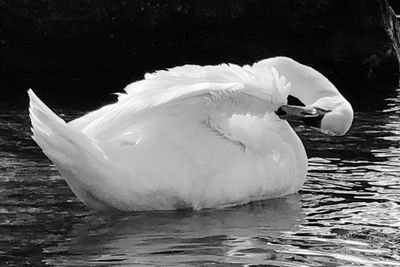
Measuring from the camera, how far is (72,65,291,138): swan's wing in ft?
21.2

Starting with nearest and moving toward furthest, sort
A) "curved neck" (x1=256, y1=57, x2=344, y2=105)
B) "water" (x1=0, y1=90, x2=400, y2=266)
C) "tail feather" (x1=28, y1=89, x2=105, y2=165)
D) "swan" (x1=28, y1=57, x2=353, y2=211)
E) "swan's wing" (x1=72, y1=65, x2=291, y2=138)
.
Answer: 1. "water" (x1=0, y1=90, x2=400, y2=266)
2. "tail feather" (x1=28, y1=89, x2=105, y2=165)
3. "swan" (x1=28, y1=57, x2=353, y2=211)
4. "swan's wing" (x1=72, y1=65, x2=291, y2=138)
5. "curved neck" (x1=256, y1=57, x2=344, y2=105)

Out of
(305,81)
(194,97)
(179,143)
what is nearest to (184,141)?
(179,143)

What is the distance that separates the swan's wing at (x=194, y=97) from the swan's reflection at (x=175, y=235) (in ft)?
1.89

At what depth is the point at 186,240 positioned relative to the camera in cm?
610

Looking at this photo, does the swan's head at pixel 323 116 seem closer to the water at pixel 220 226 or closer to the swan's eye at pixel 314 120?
the swan's eye at pixel 314 120

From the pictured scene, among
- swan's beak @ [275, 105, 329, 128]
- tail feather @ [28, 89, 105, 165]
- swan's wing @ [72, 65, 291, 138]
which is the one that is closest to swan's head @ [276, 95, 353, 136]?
swan's beak @ [275, 105, 329, 128]

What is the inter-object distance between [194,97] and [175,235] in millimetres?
854

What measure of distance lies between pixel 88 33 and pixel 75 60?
0.38 m

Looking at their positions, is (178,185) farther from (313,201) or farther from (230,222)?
(313,201)

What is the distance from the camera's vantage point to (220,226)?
6465mm

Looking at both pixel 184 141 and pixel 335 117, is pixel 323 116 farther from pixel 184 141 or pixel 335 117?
pixel 184 141

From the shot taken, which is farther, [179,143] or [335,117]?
[335,117]

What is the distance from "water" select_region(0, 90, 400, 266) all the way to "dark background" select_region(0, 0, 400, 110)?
13.9 ft

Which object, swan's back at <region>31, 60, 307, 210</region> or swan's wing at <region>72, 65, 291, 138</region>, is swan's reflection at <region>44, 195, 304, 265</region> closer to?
swan's back at <region>31, 60, 307, 210</region>
